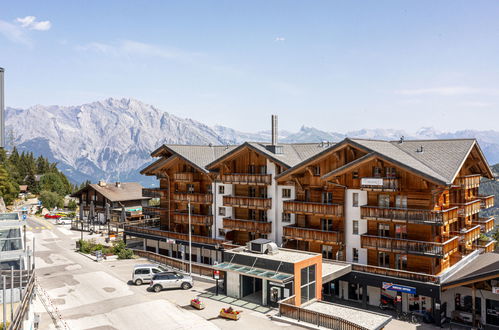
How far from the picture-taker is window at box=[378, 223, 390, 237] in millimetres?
37094

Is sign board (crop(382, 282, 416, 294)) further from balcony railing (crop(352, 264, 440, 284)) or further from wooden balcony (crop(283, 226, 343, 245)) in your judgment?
wooden balcony (crop(283, 226, 343, 245))

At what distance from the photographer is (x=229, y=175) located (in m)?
47.7

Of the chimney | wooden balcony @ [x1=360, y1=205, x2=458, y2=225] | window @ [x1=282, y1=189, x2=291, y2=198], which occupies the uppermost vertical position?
the chimney

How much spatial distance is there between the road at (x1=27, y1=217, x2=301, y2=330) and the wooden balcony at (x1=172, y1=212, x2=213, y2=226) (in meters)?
7.12

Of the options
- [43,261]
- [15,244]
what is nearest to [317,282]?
[15,244]

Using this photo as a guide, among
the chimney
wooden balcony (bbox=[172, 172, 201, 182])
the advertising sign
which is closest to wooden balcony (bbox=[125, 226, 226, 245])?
wooden balcony (bbox=[172, 172, 201, 182])

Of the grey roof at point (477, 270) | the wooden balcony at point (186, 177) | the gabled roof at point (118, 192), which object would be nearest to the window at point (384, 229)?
the grey roof at point (477, 270)

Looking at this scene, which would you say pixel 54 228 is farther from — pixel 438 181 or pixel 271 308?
pixel 438 181

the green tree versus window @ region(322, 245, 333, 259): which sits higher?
the green tree

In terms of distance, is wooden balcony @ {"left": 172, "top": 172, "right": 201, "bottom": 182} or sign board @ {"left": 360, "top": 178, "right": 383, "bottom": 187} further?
wooden balcony @ {"left": 172, "top": 172, "right": 201, "bottom": 182}

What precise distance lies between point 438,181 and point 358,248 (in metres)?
9.79

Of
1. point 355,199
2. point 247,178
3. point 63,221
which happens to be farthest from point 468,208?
point 63,221

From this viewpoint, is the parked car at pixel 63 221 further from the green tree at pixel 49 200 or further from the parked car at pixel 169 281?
the parked car at pixel 169 281

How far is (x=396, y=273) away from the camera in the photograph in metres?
34.2
